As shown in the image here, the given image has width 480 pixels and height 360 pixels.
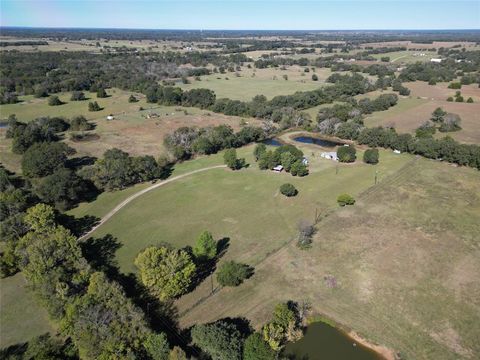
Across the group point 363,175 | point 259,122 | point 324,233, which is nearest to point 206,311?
point 324,233

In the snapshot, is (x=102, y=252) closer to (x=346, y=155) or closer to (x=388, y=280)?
(x=388, y=280)

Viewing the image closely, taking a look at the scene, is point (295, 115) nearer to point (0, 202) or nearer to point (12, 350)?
point (0, 202)

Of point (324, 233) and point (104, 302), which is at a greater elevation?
point (104, 302)

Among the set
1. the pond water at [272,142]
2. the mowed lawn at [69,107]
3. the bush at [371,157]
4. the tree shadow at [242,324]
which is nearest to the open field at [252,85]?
the mowed lawn at [69,107]

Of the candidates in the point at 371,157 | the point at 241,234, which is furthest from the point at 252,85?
the point at 241,234

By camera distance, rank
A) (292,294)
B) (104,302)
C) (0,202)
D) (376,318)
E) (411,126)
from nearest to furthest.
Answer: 1. (104,302)
2. (376,318)
3. (292,294)
4. (0,202)
5. (411,126)

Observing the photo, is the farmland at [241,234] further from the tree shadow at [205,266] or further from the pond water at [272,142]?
the pond water at [272,142]

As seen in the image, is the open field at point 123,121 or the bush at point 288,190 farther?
the open field at point 123,121
